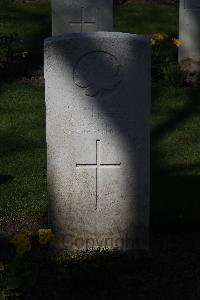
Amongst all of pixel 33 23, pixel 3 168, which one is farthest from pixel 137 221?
pixel 33 23

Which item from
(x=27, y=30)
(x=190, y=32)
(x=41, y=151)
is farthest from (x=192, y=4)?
(x=41, y=151)

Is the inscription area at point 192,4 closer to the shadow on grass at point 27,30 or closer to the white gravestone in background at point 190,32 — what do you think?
the white gravestone in background at point 190,32

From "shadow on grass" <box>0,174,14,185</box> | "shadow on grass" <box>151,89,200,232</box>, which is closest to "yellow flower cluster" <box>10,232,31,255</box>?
"shadow on grass" <box>151,89,200,232</box>

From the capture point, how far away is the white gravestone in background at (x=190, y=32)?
1088 cm

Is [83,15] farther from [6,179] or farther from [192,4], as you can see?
[6,179]

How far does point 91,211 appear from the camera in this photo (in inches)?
208

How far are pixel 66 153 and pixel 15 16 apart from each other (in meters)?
9.44

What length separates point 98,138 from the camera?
5.19m

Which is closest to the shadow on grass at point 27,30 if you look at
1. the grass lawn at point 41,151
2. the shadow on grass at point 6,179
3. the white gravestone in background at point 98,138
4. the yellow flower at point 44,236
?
the grass lawn at point 41,151

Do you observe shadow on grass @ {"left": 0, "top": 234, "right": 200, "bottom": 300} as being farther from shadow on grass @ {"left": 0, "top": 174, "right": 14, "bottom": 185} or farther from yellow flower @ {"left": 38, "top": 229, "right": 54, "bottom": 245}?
shadow on grass @ {"left": 0, "top": 174, "right": 14, "bottom": 185}

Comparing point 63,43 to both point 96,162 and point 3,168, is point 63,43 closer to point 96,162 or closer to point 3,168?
point 96,162

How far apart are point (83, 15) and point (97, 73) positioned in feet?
19.2

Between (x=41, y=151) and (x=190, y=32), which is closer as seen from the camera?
(x=41, y=151)

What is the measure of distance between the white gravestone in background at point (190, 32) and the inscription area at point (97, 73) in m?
5.97
